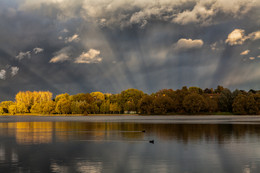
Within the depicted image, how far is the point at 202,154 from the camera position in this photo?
26922mm

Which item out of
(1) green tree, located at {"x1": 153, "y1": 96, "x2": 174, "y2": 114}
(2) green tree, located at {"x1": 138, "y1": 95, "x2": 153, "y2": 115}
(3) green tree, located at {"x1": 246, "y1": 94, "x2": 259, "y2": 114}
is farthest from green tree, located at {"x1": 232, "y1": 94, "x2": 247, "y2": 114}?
(2) green tree, located at {"x1": 138, "y1": 95, "x2": 153, "y2": 115}

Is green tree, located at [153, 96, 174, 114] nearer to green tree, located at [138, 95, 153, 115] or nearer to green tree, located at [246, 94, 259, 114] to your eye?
green tree, located at [138, 95, 153, 115]

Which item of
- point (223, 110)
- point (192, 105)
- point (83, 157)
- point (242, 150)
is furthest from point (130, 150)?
point (223, 110)

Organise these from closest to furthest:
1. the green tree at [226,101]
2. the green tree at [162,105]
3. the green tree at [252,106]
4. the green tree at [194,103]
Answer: the green tree at [252,106]
the green tree at [194,103]
the green tree at [162,105]
the green tree at [226,101]

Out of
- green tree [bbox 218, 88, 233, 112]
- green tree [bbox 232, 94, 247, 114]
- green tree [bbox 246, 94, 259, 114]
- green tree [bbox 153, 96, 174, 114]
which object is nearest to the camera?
green tree [bbox 246, 94, 259, 114]

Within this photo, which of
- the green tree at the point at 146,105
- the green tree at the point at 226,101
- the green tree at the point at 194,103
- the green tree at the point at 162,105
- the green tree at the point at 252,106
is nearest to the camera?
the green tree at the point at 252,106

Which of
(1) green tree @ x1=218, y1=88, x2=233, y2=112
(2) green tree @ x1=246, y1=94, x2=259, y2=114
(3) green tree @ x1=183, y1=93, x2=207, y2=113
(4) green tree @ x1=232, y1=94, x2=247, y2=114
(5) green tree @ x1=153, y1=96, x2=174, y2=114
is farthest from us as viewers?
Answer: (1) green tree @ x1=218, y1=88, x2=233, y2=112

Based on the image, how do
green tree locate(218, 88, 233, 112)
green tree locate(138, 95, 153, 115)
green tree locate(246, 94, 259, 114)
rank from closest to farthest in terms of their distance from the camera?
green tree locate(246, 94, 259, 114) < green tree locate(218, 88, 233, 112) < green tree locate(138, 95, 153, 115)

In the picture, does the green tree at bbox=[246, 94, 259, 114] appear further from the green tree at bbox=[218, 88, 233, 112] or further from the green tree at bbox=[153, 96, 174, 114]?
the green tree at bbox=[153, 96, 174, 114]

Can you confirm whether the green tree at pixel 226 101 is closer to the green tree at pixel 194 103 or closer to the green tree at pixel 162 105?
the green tree at pixel 194 103

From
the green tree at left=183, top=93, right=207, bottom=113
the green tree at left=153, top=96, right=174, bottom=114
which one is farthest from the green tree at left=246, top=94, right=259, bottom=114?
the green tree at left=153, top=96, right=174, bottom=114

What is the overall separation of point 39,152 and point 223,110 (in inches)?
6513

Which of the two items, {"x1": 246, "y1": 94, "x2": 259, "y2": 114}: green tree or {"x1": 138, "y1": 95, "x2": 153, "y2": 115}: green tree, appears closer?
{"x1": 246, "y1": 94, "x2": 259, "y2": 114}: green tree

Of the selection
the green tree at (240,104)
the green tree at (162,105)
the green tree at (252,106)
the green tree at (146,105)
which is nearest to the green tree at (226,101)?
the green tree at (240,104)
